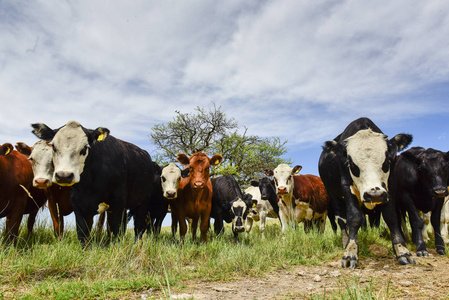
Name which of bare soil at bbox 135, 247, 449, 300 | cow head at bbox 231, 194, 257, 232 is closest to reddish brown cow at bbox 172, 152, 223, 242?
cow head at bbox 231, 194, 257, 232

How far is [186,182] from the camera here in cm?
842

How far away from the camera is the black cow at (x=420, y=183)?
19.6ft

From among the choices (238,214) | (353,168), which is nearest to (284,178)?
(238,214)

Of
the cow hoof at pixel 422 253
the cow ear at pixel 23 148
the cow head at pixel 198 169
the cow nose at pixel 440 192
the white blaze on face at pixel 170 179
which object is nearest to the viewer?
the cow hoof at pixel 422 253

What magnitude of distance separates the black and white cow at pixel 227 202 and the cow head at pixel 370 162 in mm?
4470

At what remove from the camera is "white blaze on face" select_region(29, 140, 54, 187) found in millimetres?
A: 6091

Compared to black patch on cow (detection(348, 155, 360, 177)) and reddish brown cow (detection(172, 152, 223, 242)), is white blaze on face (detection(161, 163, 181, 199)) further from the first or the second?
black patch on cow (detection(348, 155, 360, 177))

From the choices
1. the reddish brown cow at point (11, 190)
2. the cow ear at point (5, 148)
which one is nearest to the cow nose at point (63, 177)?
the reddish brown cow at point (11, 190)

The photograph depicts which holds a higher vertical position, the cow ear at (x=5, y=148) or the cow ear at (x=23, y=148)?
the cow ear at (x=23, y=148)

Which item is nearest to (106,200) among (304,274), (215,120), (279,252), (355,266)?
(279,252)

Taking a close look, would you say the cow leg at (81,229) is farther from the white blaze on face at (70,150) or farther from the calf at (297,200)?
the calf at (297,200)

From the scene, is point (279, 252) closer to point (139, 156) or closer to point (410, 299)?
point (410, 299)

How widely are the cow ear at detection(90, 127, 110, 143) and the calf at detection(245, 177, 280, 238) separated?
19.0 ft

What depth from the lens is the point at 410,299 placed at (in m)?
3.07
